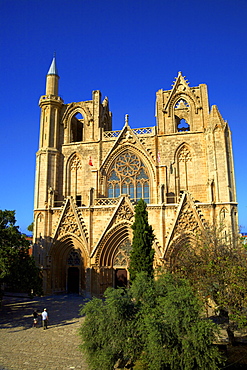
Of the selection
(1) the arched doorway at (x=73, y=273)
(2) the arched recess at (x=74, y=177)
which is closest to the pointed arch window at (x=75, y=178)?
(2) the arched recess at (x=74, y=177)

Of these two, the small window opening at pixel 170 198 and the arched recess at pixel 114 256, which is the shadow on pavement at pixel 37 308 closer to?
the arched recess at pixel 114 256

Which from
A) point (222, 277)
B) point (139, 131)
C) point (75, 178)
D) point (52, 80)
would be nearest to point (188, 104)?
point (139, 131)

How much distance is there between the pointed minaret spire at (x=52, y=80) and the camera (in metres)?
29.6

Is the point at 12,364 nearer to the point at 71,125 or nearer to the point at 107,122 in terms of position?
the point at 71,125

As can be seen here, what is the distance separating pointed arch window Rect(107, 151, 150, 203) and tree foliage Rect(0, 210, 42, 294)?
1037 cm

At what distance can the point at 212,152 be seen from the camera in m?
24.9

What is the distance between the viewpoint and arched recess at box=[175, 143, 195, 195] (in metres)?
26.1

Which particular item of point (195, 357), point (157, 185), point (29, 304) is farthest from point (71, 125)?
point (195, 357)

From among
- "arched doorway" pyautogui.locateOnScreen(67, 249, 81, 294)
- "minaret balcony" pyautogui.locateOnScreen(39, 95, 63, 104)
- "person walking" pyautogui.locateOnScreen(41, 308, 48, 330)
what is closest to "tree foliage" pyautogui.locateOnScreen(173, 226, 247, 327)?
"person walking" pyautogui.locateOnScreen(41, 308, 48, 330)

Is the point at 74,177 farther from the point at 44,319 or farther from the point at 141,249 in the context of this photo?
the point at 44,319

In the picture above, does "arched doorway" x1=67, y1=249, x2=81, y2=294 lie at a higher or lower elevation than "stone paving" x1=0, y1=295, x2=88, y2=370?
higher

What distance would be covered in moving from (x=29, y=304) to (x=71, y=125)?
17.3 metres

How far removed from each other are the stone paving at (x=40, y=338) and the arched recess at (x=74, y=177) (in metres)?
9.87

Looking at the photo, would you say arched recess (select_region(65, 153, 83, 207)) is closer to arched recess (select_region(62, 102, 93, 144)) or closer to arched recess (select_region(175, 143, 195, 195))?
arched recess (select_region(62, 102, 93, 144))
